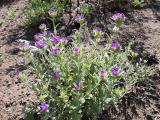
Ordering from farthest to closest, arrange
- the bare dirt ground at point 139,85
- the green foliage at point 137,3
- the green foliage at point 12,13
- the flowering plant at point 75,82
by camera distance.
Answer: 1. the green foliage at point 12,13
2. the green foliage at point 137,3
3. the bare dirt ground at point 139,85
4. the flowering plant at point 75,82

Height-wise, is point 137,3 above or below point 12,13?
above

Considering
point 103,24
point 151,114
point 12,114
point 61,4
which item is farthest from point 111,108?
point 61,4

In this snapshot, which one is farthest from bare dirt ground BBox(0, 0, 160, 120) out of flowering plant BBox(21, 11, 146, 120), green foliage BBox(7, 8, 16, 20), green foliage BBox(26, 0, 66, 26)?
flowering plant BBox(21, 11, 146, 120)

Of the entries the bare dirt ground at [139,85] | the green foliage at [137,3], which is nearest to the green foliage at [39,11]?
the bare dirt ground at [139,85]

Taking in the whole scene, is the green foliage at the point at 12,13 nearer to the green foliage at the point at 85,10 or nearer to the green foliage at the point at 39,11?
the green foliage at the point at 39,11

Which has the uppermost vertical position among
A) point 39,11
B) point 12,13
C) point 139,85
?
point 39,11

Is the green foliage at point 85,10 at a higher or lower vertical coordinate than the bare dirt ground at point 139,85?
higher

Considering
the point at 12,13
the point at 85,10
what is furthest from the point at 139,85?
the point at 12,13

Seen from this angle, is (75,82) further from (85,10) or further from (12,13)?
(12,13)

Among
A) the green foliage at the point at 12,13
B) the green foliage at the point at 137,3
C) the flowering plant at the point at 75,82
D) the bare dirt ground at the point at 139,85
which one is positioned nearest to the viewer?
the flowering plant at the point at 75,82
